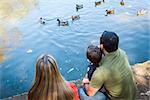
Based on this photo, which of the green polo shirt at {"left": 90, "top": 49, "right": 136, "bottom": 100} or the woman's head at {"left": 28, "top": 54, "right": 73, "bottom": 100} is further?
the green polo shirt at {"left": 90, "top": 49, "right": 136, "bottom": 100}

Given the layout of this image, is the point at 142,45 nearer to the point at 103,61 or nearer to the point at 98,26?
the point at 98,26

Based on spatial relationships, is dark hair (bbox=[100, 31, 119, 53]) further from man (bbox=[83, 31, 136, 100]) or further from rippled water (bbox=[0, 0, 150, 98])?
rippled water (bbox=[0, 0, 150, 98])

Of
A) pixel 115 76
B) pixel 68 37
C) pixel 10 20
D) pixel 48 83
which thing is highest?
pixel 10 20

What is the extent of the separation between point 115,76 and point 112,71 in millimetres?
70

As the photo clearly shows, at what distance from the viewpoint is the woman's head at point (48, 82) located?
2111mm

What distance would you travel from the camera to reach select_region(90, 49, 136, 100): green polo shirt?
8.13 feet

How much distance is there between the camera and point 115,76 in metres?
2.52

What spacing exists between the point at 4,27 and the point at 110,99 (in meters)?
5.00

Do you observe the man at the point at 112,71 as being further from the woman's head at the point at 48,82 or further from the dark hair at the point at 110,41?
the woman's head at the point at 48,82

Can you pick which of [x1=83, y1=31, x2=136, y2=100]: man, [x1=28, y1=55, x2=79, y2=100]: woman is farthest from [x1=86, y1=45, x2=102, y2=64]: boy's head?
[x1=28, y1=55, x2=79, y2=100]: woman

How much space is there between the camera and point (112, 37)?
8.18ft

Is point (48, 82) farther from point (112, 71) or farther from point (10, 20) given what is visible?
point (10, 20)

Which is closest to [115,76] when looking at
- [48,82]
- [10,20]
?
[48,82]

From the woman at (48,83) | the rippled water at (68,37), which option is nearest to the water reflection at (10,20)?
the rippled water at (68,37)
